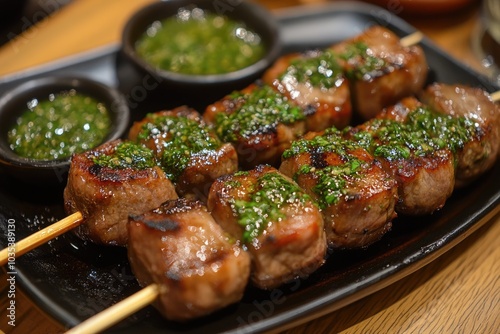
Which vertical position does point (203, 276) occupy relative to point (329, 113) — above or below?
below

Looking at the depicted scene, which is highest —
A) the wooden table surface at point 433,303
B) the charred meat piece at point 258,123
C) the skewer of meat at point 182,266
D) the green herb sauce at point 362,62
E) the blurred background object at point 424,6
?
the blurred background object at point 424,6

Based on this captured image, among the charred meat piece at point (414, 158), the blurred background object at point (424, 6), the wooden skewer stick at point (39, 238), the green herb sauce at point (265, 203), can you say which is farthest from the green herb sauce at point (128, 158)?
the blurred background object at point (424, 6)

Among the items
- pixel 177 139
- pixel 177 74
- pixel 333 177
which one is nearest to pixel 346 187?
pixel 333 177

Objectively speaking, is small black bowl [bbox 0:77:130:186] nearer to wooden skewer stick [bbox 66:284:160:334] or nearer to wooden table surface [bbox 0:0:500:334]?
wooden table surface [bbox 0:0:500:334]

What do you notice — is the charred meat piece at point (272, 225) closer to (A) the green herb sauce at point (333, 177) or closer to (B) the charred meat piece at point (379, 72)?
(A) the green herb sauce at point (333, 177)

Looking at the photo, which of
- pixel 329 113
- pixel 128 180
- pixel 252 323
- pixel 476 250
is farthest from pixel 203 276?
pixel 476 250

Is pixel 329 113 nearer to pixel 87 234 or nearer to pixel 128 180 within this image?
pixel 128 180
